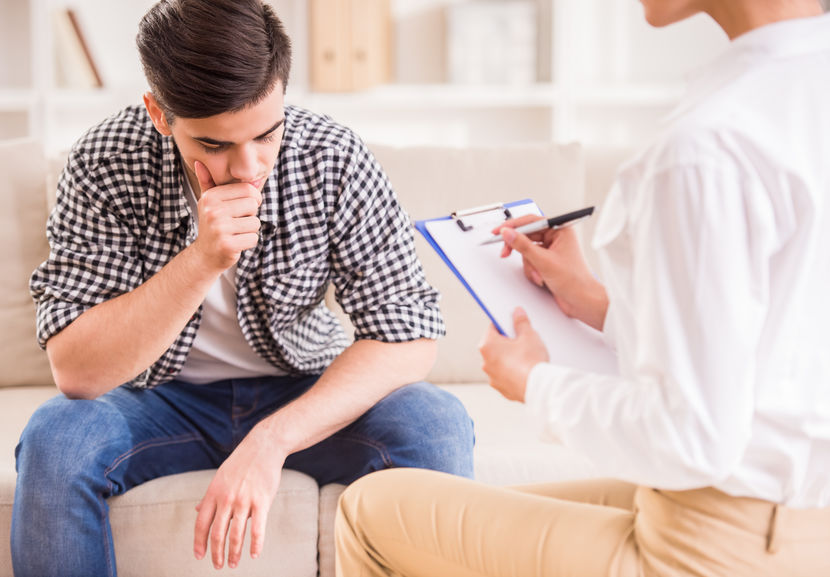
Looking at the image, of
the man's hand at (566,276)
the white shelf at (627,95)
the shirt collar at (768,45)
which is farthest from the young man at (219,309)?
the white shelf at (627,95)

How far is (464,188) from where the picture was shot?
178 centimetres

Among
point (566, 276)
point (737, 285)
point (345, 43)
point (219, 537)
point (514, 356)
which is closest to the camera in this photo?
point (737, 285)

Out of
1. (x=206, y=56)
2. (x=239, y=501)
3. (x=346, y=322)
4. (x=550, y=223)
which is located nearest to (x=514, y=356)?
(x=550, y=223)

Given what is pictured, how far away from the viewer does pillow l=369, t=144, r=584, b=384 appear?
1736 mm

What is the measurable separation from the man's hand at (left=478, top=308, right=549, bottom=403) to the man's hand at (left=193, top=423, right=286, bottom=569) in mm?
392

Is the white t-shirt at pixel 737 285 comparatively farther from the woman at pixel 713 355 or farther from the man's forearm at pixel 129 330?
the man's forearm at pixel 129 330

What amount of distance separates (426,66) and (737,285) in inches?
91.7

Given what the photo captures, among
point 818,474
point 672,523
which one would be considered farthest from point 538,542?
point 818,474

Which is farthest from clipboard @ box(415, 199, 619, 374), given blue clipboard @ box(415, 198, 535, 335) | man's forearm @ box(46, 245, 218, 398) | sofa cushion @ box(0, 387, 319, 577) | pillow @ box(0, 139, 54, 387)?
pillow @ box(0, 139, 54, 387)

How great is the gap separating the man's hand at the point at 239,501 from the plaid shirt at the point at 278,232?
0.77 feet

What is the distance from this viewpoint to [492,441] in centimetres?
144

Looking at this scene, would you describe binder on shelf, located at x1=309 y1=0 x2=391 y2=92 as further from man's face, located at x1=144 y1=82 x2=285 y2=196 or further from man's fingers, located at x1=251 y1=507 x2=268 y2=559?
man's fingers, located at x1=251 y1=507 x2=268 y2=559

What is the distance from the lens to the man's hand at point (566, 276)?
934 mm

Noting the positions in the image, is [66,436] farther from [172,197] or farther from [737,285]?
[737,285]
